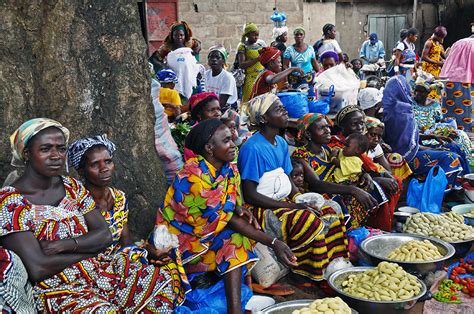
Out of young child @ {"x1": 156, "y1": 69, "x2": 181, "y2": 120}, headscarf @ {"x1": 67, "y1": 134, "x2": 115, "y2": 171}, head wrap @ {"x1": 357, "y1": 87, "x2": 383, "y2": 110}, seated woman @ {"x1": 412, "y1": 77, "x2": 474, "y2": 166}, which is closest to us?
headscarf @ {"x1": 67, "y1": 134, "x2": 115, "y2": 171}

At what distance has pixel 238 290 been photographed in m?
3.50

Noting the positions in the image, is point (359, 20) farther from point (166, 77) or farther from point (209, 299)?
point (209, 299)

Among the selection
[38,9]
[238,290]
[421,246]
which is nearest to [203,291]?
[238,290]

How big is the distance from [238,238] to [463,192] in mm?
3660

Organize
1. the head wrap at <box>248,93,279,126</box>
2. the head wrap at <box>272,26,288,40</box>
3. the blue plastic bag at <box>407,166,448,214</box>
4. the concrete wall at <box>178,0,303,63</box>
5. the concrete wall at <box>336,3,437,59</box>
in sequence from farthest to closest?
the concrete wall at <box>336,3,437,59</box>
the concrete wall at <box>178,0,303,63</box>
the head wrap at <box>272,26,288,40</box>
the blue plastic bag at <box>407,166,448,214</box>
the head wrap at <box>248,93,279,126</box>

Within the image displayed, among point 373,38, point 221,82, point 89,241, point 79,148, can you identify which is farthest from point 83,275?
point 373,38

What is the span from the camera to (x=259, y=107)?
14.4ft

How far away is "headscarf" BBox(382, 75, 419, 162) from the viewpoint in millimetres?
6098

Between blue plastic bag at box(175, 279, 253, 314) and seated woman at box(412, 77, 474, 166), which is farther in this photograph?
seated woman at box(412, 77, 474, 166)

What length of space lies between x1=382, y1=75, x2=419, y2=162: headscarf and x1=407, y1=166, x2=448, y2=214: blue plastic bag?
1.26ft

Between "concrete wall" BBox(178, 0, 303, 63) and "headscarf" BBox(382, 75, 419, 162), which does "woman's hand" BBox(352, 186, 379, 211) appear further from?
"concrete wall" BBox(178, 0, 303, 63)

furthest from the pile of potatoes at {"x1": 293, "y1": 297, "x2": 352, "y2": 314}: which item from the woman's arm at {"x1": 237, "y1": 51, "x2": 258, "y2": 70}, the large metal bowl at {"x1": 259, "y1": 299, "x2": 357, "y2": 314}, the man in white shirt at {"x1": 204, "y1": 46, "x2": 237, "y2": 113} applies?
the woman's arm at {"x1": 237, "y1": 51, "x2": 258, "y2": 70}

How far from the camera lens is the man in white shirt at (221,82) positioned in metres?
7.46

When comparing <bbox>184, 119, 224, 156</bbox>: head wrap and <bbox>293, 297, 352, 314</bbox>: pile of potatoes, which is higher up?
<bbox>184, 119, 224, 156</bbox>: head wrap
